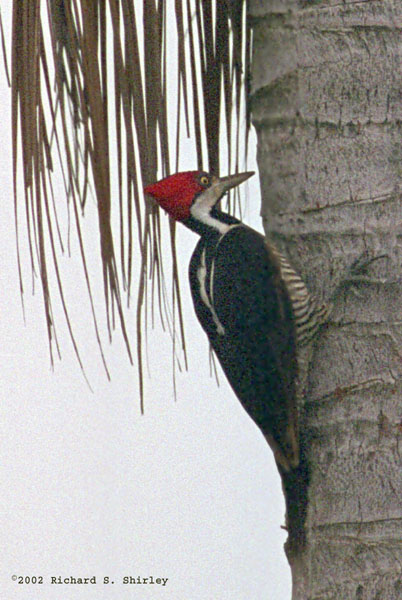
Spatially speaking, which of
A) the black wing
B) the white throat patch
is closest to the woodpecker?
the black wing

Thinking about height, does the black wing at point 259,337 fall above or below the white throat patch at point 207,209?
below

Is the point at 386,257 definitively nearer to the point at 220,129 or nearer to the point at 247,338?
the point at 247,338

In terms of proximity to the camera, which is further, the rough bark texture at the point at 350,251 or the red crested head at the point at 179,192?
the red crested head at the point at 179,192

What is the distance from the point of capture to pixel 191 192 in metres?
2.05

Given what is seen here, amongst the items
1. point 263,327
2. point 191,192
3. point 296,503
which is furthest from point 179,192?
point 296,503

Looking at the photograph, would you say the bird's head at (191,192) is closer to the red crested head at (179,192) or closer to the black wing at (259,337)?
the red crested head at (179,192)

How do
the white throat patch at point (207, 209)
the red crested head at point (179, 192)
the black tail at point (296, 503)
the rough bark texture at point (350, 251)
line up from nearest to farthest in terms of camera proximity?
the rough bark texture at point (350, 251), the black tail at point (296, 503), the red crested head at point (179, 192), the white throat patch at point (207, 209)

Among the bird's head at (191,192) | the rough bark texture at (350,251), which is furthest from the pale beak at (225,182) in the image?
the rough bark texture at (350,251)

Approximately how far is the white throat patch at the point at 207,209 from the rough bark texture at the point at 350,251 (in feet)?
1.08

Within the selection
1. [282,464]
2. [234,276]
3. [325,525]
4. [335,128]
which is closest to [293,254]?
[234,276]

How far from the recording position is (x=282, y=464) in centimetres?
183

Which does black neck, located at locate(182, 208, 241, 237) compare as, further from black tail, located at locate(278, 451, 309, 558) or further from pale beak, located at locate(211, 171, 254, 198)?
black tail, located at locate(278, 451, 309, 558)

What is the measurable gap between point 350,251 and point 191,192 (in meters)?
0.46

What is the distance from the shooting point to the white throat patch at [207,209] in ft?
6.82
